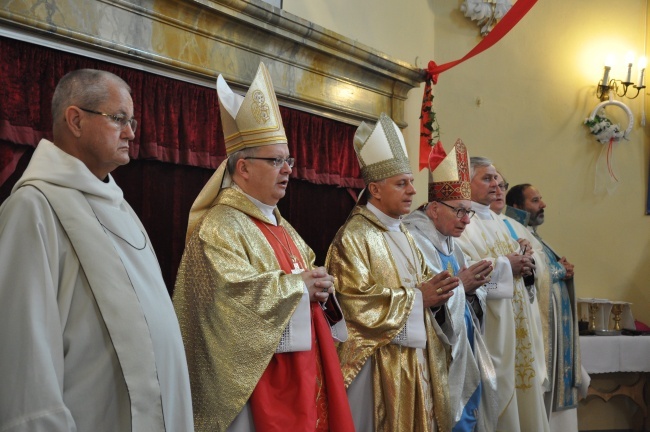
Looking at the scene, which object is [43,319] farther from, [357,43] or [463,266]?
[357,43]

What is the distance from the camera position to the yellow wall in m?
7.61

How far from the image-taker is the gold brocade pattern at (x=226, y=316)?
122 inches

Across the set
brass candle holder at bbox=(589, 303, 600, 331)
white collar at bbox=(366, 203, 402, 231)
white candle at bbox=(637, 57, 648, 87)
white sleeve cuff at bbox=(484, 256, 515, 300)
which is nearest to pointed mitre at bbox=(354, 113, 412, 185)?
white collar at bbox=(366, 203, 402, 231)

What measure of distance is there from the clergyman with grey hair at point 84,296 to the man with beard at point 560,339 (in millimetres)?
4094

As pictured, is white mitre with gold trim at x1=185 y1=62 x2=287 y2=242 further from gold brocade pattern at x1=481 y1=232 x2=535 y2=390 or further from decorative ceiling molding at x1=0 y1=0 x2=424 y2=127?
gold brocade pattern at x1=481 y1=232 x2=535 y2=390

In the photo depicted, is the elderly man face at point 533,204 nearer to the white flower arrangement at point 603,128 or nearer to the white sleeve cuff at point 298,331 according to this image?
the white flower arrangement at point 603,128

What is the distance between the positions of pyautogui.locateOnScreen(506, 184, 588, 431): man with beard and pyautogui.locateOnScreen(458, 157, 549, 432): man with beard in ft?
1.27

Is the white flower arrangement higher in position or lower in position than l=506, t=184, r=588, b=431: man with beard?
higher

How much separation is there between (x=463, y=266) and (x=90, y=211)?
9.73 ft

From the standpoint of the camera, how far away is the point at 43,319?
7.12ft

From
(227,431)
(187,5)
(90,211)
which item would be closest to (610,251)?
(187,5)

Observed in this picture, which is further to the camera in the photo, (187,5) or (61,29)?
(187,5)

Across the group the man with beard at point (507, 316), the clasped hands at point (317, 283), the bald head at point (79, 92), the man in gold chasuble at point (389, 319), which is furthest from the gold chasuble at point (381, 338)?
the bald head at point (79, 92)

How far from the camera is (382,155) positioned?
4367 mm
